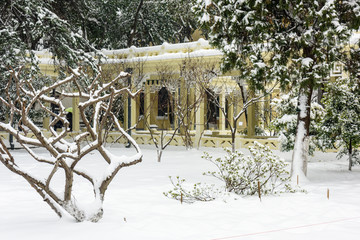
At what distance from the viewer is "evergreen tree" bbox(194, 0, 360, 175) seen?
10492mm

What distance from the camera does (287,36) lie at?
36.4 ft

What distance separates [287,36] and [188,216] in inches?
211

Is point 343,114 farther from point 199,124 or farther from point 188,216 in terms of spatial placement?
point 199,124

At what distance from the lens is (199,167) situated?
14.6 meters

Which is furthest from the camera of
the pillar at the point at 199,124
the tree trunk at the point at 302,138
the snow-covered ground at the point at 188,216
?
the pillar at the point at 199,124

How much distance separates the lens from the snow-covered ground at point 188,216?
20.9 feet

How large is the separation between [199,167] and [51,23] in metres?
7.72

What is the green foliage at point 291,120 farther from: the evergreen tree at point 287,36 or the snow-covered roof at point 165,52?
the snow-covered roof at point 165,52

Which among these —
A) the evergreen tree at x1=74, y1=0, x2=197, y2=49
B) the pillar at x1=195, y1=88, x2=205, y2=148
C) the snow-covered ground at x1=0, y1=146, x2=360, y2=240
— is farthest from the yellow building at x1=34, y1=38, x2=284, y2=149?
the evergreen tree at x1=74, y1=0, x2=197, y2=49

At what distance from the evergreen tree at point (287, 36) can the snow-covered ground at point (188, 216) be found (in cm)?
229

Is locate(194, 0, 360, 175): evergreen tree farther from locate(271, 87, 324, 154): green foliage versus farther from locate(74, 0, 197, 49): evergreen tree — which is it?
locate(74, 0, 197, 49): evergreen tree

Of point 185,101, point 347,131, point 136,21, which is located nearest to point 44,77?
point 185,101

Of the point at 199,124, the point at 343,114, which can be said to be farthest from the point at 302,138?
the point at 199,124

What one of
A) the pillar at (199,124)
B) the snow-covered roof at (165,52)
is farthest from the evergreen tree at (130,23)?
the pillar at (199,124)
